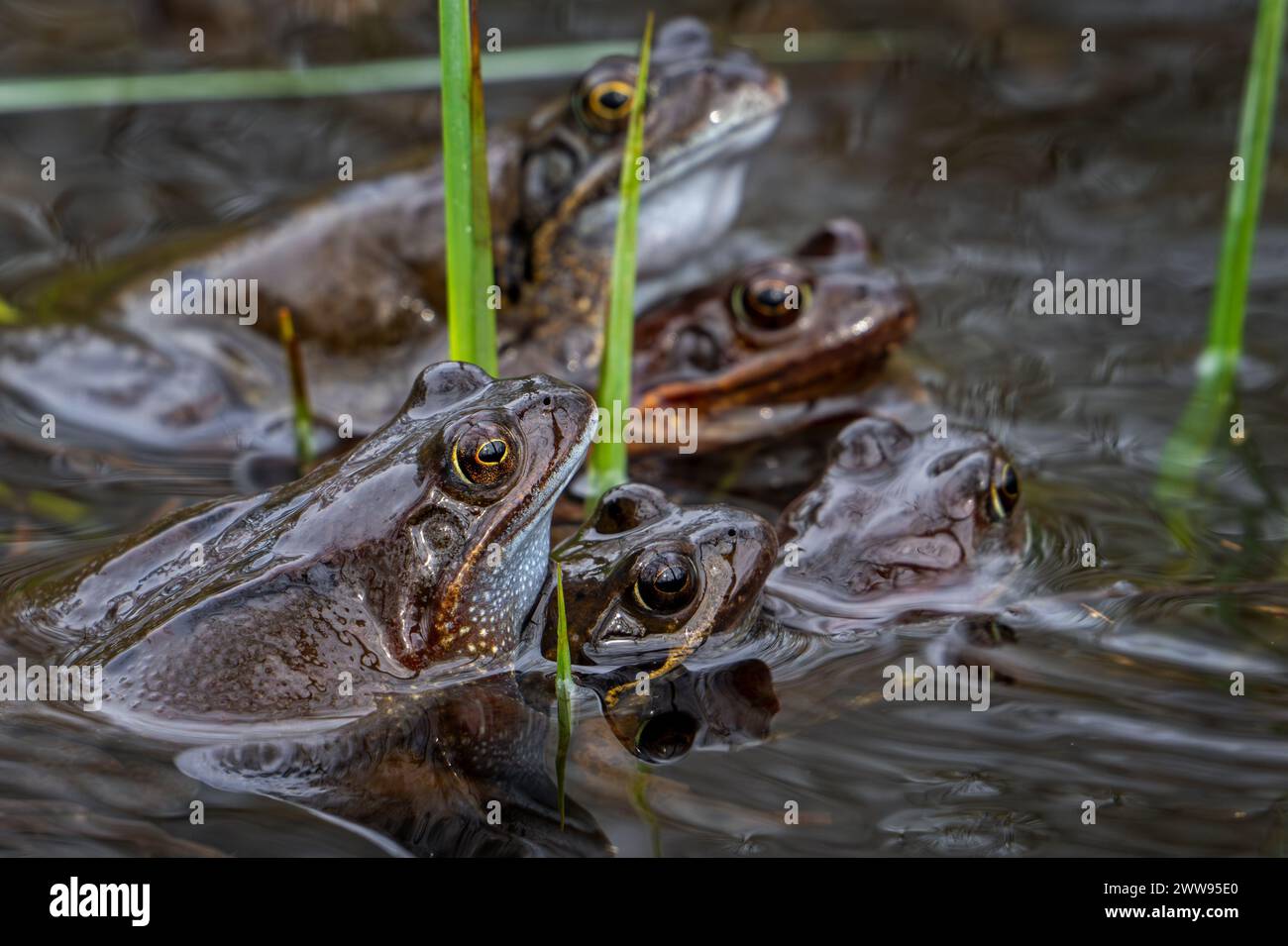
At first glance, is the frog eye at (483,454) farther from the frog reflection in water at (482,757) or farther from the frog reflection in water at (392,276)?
the frog reflection in water at (392,276)

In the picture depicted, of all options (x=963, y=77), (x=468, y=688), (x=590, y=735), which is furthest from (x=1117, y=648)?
(x=963, y=77)

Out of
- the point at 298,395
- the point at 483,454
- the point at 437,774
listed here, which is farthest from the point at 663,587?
the point at 298,395

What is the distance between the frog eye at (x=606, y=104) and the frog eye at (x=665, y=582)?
116 inches

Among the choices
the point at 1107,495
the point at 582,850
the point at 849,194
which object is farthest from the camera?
the point at 849,194

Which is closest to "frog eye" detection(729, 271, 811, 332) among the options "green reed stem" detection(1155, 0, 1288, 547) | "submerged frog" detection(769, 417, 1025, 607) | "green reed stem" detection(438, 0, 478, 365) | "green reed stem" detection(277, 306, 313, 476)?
"submerged frog" detection(769, 417, 1025, 607)

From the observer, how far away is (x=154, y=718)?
15.1 feet

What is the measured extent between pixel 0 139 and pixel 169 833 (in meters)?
7.27

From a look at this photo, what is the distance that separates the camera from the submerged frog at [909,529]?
5398mm

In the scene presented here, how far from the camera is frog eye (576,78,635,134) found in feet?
23.1

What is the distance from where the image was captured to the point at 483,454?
4504 millimetres

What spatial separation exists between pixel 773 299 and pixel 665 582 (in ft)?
8.37

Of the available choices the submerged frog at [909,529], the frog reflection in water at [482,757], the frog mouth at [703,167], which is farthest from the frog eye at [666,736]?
the frog mouth at [703,167]

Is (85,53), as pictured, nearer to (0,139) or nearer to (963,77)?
(0,139)

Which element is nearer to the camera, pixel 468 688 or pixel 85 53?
pixel 468 688
